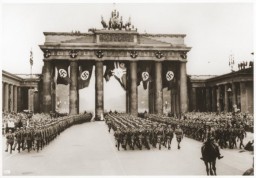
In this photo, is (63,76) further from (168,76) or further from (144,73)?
(168,76)

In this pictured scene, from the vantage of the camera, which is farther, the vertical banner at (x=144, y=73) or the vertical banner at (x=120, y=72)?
the vertical banner at (x=144, y=73)

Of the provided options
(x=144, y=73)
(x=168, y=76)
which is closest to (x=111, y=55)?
(x=144, y=73)

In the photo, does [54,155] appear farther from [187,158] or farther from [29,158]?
[187,158]

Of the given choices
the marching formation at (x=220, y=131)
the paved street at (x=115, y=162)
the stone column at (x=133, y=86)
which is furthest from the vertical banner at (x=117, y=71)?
the paved street at (x=115, y=162)

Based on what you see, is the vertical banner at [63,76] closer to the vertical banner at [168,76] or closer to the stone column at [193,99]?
the vertical banner at [168,76]

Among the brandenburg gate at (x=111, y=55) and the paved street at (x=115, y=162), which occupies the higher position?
the brandenburg gate at (x=111, y=55)

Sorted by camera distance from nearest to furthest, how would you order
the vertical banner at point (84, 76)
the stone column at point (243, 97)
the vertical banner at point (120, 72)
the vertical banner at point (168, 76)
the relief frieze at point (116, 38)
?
the stone column at point (243, 97), the vertical banner at point (120, 72), the vertical banner at point (84, 76), the relief frieze at point (116, 38), the vertical banner at point (168, 76)
